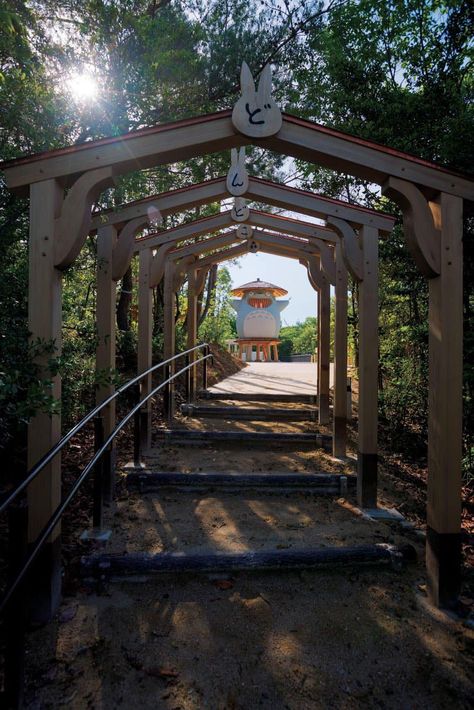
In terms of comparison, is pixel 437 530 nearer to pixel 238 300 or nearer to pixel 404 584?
pixel 404 584

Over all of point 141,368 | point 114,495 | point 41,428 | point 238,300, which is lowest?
point 114,495

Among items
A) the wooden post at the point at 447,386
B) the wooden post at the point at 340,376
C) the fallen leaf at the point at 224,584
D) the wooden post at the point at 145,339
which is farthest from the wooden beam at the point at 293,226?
the fallen leaf at the point at 224,584

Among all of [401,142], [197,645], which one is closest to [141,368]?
[197,645]

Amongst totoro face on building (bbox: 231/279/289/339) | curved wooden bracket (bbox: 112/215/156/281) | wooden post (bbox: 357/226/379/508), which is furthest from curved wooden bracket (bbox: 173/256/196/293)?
totoro face on building (bbox: 231/279/289/339)

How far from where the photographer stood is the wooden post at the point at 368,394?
12.5 ft

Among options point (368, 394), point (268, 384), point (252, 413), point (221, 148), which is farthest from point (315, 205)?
point (268, 384)

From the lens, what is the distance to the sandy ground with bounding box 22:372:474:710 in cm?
190

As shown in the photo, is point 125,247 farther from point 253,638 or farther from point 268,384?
point 268,384

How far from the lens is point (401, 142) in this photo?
19.0 ft

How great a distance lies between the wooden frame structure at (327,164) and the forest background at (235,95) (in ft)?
2.30

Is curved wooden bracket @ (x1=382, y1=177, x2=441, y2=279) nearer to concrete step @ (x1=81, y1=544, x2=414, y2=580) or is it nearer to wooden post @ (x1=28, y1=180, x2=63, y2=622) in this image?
concrete step @ (x1=81, y1=544, x2=414, y2=580)

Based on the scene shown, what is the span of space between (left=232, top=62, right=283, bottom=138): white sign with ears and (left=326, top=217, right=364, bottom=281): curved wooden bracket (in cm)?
156

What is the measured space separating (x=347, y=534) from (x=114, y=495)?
207 cm

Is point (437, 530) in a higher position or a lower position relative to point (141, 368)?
lower
